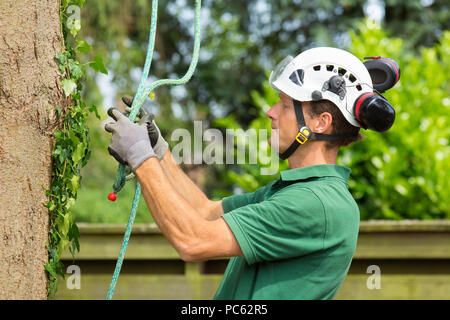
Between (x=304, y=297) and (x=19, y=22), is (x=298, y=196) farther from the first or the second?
(x=19, y=22)

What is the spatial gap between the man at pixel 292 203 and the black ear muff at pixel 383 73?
16 cm

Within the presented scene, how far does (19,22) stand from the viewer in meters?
2.05

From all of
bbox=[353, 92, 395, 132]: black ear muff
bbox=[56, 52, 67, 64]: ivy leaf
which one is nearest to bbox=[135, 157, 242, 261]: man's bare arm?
bbox=[56, 52, 67, 64]: ivy leaf

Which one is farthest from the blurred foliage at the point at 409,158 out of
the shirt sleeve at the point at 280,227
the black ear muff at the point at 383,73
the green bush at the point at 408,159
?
the shirt sleeve at the point at 280,227

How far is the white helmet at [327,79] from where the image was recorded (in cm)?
235

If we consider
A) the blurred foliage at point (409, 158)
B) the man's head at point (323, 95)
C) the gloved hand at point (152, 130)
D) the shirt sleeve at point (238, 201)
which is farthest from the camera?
the blurred foliage at point (409, 158)

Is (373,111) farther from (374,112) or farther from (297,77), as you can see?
(297,77)

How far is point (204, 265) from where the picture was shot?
4.04 metres

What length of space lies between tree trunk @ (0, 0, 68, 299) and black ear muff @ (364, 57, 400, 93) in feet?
4.52

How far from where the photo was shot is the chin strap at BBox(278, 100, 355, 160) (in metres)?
2.37

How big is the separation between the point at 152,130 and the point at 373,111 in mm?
930

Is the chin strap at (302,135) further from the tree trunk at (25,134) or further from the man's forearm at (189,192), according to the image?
the tree trunk at (25,134)

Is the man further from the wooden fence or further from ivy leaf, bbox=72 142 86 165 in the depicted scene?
the wooden fence
